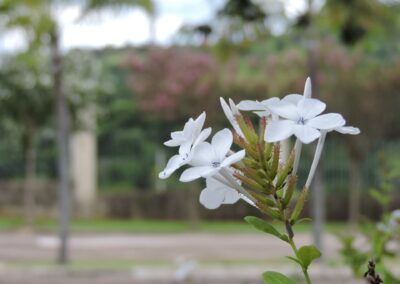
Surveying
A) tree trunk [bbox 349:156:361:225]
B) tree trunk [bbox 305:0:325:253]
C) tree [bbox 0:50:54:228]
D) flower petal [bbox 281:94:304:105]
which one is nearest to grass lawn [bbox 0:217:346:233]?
tree trunk [bbox 349:156:361:225]

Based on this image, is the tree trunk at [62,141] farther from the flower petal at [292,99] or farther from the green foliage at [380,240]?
the flower petal at [292,99]

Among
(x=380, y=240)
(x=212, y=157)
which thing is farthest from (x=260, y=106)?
(x=380, y=240)

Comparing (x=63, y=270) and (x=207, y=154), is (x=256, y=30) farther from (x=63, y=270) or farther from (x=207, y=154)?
(x=207, y=154)

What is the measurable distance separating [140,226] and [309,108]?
2311cm

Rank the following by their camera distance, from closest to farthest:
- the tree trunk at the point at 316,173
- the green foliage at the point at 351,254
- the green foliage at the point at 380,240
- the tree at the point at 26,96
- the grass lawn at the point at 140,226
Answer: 1. the green foliage at the point at 380,240
2. the green foliage at the point at 351,254
3. the tree trunk at the point at 316,173
4. the grass lawn at the point at 140,226
5. the tree at the point at 26,96

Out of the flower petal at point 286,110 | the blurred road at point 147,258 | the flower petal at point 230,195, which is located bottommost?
the blurred road at point 147,258

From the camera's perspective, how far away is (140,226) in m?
24.0

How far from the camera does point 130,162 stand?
93.4 ft

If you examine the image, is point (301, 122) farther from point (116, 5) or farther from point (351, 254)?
point (116, 5)

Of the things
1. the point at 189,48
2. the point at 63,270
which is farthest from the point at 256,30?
the point at 189,48

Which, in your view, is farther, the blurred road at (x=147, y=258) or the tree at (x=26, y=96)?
the tree at (x=26, y=96)

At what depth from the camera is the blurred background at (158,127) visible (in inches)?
559

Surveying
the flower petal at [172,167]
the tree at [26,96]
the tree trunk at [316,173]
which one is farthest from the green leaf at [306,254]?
the tree at [26,96]

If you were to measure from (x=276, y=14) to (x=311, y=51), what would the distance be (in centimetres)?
171
